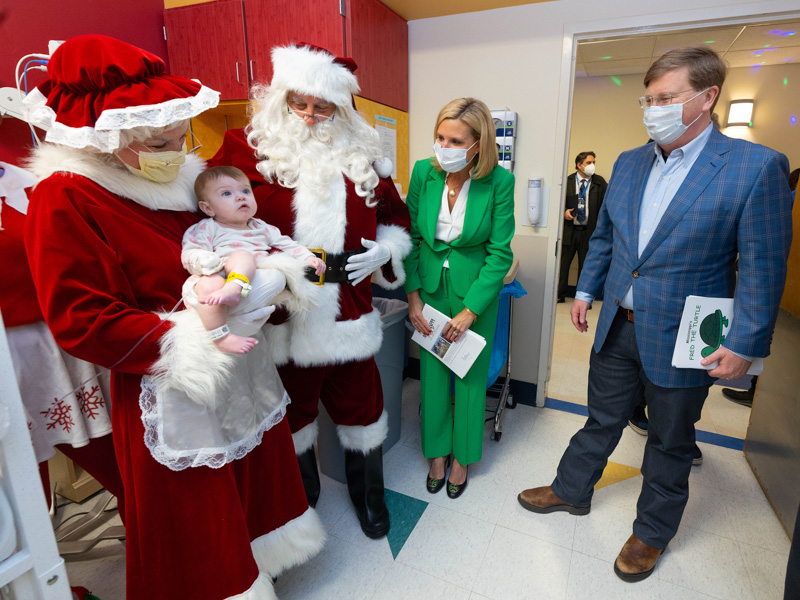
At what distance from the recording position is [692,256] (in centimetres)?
139

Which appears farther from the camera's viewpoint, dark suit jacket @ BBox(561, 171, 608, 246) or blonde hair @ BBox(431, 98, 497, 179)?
dark suit jacket @ BBox(561, 171, 608, 246)

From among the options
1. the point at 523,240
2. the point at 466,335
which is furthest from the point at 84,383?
the point at 523,240

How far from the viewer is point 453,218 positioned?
1.88 meters

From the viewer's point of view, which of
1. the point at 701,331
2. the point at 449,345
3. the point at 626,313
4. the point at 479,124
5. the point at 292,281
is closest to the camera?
the point at 292,281

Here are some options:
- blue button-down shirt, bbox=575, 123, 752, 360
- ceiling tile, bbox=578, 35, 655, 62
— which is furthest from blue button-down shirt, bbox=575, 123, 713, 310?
ceiling tile, bbox=578, 35, 655, 62

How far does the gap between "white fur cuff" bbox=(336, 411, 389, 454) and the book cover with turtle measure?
1105 mm

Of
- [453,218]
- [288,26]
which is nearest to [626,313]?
[453,218]

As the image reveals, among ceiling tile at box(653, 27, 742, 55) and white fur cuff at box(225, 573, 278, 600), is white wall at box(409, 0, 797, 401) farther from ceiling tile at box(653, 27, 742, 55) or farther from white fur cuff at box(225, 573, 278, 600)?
white fur cuff at box(225, 573, 278, 600)

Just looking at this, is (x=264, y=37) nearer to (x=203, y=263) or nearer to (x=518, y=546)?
(x=203, y=263)

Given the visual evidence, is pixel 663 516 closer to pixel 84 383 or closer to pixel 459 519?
pixel 459 519

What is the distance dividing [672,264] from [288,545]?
150 cm

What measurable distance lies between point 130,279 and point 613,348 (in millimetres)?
1565

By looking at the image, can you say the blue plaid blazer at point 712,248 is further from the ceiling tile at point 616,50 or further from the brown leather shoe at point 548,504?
the ceiling tile at point 616,50

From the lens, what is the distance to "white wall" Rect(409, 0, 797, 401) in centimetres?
228
